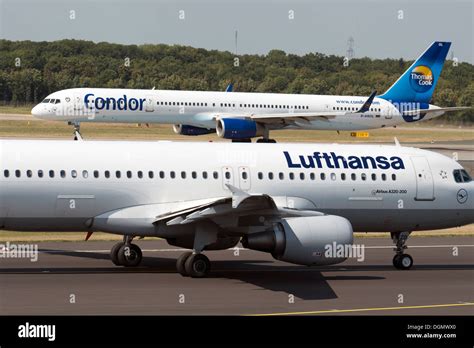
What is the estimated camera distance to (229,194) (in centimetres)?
2700

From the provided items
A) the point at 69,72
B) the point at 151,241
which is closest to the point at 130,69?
the point at 69,72

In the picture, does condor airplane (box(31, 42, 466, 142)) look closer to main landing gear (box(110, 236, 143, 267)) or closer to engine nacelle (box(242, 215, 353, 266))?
main landing gear (box(110, 236, 143, 267))

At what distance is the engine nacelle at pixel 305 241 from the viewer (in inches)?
963

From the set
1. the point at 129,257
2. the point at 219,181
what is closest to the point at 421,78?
the point at 219,181

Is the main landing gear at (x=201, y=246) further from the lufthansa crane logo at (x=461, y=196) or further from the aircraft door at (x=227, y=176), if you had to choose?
the lufthansa crane logo at (x=461, y=196)

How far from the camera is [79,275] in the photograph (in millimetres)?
26000

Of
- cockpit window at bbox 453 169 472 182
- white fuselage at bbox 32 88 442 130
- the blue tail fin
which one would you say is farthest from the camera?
the blue tail fin

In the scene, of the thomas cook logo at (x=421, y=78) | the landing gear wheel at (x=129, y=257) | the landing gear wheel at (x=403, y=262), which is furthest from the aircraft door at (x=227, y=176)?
the thomas cook logo at (x=421, y=78)

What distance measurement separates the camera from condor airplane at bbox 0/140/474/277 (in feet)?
81.7

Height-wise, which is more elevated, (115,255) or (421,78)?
(421,78)

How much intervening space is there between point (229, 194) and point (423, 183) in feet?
18.8

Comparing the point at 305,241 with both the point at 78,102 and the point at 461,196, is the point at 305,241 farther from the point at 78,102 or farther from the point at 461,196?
the point at 78,102

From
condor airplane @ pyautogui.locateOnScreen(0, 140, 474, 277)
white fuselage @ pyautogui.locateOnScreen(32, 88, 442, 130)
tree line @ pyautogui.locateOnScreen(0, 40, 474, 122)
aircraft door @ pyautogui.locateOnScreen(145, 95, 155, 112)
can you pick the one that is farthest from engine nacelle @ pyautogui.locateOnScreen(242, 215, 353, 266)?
tree line @ pyautogui.locateOnScreen(0, 40, 474, 122)
